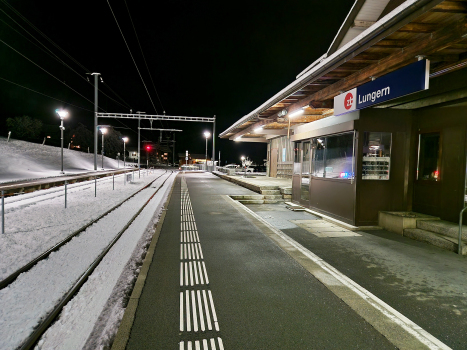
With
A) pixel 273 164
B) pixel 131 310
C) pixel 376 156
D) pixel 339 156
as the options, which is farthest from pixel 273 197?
pixel 273 164

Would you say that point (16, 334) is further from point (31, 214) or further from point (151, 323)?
point (31, 214)

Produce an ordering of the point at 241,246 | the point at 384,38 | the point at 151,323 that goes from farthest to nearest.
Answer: the point at 241,246, the point at 384,38, the point at 151,323

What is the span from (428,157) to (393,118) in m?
1.33

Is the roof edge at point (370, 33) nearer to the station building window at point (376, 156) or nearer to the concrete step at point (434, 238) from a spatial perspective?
the station building window at point (376, 156)

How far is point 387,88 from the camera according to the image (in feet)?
19.4

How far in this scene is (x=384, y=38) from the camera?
5129mm

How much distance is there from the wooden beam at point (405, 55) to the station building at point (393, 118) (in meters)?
0.02

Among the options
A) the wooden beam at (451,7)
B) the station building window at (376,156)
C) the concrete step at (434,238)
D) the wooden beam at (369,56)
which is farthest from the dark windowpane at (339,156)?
the wooden beam at (451,7)

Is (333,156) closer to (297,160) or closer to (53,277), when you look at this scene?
(297,160)

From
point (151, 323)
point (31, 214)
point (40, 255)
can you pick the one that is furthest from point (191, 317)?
point (31, 214)

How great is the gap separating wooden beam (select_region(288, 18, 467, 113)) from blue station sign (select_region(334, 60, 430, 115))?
23 centimetres

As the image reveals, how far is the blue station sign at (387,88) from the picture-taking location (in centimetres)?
520

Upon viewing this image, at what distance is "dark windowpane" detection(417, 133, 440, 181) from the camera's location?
713 cm

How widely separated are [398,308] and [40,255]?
19.0 feet
